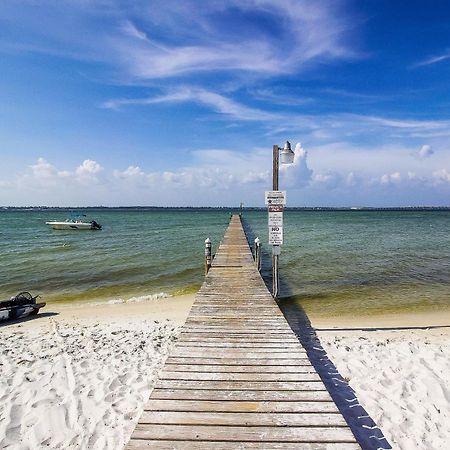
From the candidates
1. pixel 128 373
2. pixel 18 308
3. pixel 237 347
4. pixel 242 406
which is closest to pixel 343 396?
pixel 237 347

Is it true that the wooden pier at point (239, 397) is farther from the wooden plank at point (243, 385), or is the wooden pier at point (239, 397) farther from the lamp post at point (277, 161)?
the lamp post at point (277, 161)

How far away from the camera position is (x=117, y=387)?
5.46m

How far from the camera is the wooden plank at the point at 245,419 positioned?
3.46 metres

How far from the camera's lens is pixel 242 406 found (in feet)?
12.3

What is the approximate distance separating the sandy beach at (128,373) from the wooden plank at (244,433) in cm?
114

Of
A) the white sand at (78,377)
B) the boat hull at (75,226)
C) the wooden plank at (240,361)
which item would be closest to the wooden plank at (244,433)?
the white sand at (78,377)

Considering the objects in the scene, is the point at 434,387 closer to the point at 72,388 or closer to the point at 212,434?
the point at 212,434

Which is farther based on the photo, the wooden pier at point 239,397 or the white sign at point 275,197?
the white sign at point 275,197

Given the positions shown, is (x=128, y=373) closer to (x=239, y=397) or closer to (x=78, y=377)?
(x=78, y=377)

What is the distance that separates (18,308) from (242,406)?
29.5ft

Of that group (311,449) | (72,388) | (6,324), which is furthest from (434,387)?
(6,324)

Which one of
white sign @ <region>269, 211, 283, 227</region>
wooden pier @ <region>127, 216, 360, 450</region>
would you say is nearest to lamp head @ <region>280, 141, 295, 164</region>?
white sign @ <region>269, 211, 283, 227</region>

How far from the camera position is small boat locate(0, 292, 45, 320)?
993 cm

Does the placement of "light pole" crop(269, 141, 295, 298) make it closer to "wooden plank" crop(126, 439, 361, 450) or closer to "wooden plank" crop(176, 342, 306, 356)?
"wooden plank" crop(176, 342, 306, 356)
